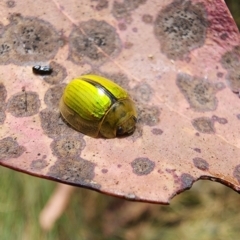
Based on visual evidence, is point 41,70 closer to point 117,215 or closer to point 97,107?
point 97,107

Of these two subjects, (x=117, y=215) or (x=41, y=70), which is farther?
(x=117, y=215)

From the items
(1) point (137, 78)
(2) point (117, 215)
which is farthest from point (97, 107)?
(2) point (117, 215)

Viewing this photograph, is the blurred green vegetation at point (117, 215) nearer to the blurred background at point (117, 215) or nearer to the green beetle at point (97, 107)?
the blurred background at point (117, 215)

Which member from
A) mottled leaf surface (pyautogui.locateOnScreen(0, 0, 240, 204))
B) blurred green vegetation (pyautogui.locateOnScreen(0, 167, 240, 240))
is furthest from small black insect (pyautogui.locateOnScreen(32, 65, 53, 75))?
blurred green vegetation (pyautogui.locateOnScreen(0, 167, 240, 240))


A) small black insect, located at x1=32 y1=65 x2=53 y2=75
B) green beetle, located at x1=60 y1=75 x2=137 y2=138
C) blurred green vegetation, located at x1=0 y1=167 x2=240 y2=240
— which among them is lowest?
blurred green vegetation, located at x1=0 y1=167 x2=240 y2=240

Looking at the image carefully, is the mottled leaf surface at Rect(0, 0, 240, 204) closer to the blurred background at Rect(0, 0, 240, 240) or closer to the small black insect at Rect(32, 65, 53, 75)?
the small black insect at Rect(32, 65, 53, 75)

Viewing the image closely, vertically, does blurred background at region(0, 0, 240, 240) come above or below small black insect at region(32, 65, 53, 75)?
below

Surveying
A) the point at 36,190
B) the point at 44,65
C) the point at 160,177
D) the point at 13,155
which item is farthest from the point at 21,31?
the point at 36,190

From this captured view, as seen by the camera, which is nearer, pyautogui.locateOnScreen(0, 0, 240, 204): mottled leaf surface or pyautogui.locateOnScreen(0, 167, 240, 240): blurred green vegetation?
pyautogui.locateOnScreen(0, 0, 240, 204): mottled leaf surface
